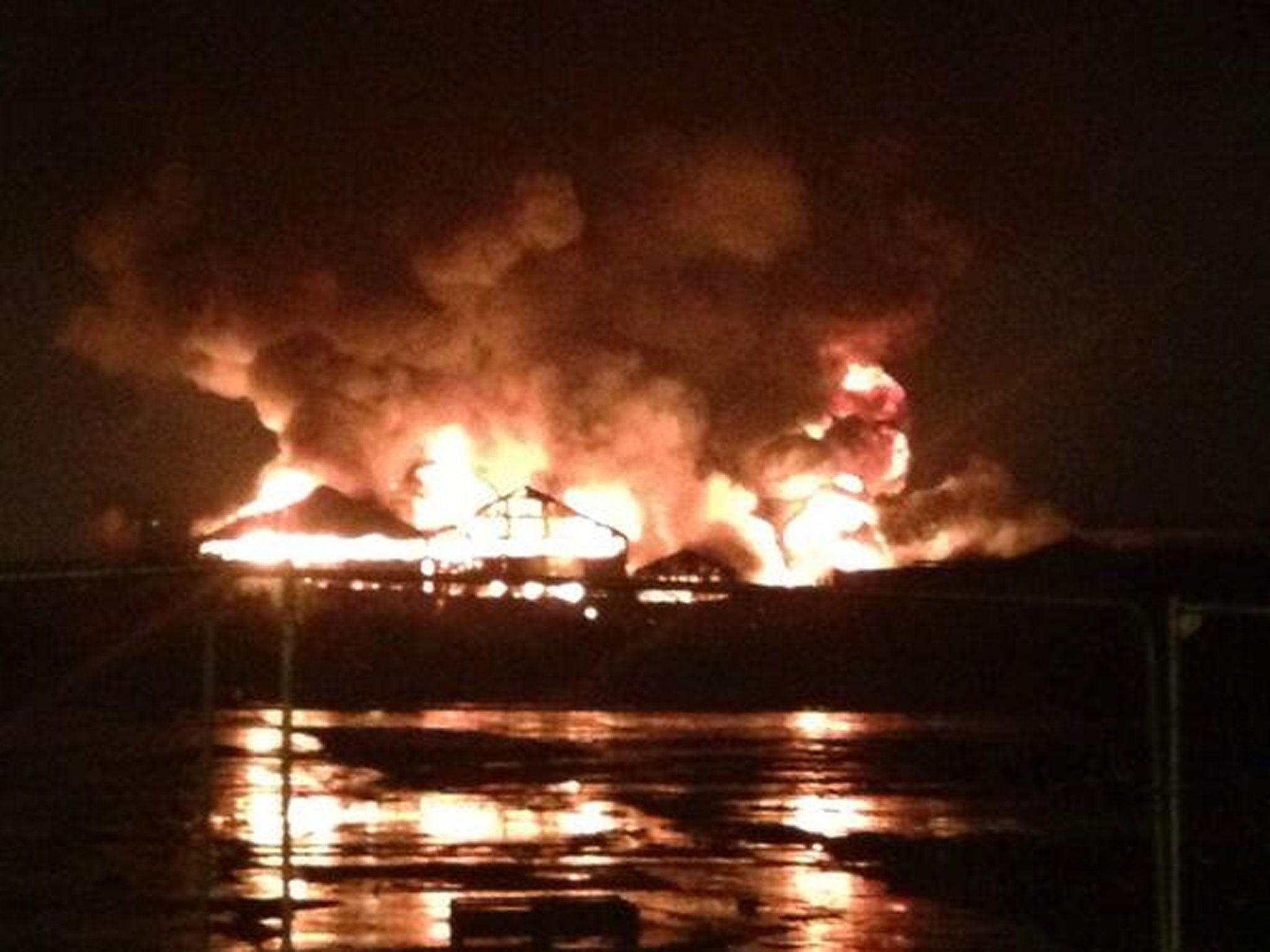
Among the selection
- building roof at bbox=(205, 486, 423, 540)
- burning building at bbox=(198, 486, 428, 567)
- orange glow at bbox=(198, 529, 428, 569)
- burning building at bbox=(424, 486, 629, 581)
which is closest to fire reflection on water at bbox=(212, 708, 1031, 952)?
orange glow at bbox=(198, 529, 428, 569)

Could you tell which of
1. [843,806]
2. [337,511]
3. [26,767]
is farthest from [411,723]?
[337,511]

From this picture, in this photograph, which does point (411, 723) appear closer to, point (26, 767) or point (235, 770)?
point (235, 770)

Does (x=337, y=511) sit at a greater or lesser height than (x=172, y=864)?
greater

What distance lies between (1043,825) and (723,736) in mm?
10993

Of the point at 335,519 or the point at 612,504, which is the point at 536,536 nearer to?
the point at 612,504

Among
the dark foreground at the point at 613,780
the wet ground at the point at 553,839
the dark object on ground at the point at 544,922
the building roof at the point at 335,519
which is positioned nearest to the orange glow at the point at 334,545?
the building roof at the point at 335,519

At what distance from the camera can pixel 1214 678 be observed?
135ft

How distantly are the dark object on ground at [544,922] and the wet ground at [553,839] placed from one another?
32 centimetres

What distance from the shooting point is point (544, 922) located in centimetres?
1430

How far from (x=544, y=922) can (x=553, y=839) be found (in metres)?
6.19

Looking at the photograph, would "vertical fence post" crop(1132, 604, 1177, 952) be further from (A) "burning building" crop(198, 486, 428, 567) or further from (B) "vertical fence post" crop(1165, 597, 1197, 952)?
(A) "burning building" crop(198, 486, 428, 567)

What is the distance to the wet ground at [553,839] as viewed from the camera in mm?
15539

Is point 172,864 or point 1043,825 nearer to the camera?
point 172,864

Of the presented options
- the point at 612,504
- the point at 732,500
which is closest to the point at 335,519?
the point at 612,504
